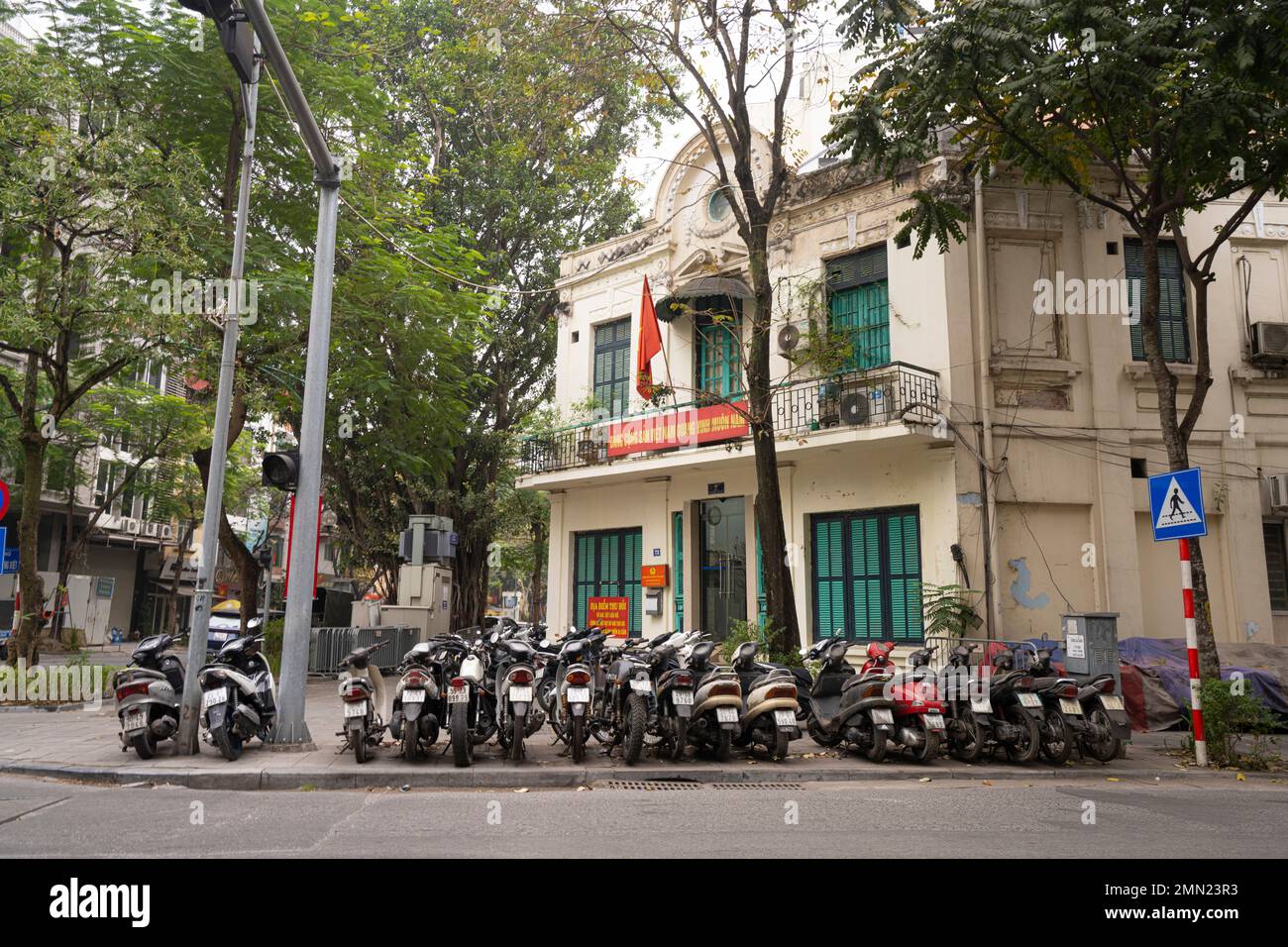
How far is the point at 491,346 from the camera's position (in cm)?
2541

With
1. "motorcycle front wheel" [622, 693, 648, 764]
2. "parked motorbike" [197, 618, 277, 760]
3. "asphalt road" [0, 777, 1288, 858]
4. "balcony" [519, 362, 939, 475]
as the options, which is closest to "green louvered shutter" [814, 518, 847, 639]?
"balcony" [519, 362, 939, 475]

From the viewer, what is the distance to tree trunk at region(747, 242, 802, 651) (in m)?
12.0

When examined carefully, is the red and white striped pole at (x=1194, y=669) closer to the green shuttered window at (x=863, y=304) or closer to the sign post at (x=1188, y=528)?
the sign post at (x=1188, y=528)

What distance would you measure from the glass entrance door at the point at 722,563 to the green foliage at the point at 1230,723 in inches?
337

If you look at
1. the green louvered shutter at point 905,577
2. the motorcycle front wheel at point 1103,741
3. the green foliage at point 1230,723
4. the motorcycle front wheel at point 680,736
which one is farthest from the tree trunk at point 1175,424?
the motorcycle front wheel at point 680,736

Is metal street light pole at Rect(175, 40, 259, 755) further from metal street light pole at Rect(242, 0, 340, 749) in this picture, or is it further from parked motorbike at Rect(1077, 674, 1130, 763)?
parked motorbike at Rect(1077, 674, 1130, 763)

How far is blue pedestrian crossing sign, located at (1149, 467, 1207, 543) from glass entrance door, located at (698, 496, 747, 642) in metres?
8.36

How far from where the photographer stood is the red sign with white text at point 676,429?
647 inches

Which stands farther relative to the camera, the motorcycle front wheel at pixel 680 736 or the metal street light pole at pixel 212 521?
the metal street light pole at pixel 212 521

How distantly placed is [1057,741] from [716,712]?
11.6ft

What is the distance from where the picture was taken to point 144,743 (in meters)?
8.45

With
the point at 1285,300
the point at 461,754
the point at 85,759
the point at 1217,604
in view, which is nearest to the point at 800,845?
the point at 461,754
